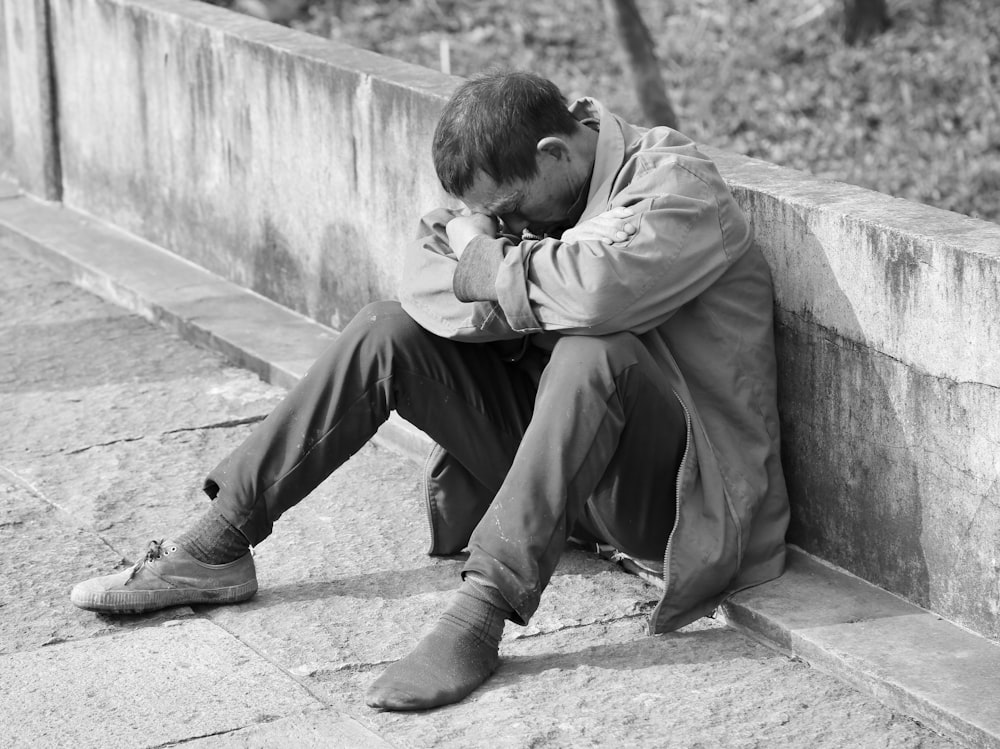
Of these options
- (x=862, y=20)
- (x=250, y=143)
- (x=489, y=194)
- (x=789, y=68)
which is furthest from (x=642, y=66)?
(x=489, y=194)

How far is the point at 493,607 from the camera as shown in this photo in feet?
9.54

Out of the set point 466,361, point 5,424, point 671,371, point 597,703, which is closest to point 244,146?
point 5,424

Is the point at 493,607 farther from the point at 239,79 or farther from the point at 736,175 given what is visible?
the point at 239,79

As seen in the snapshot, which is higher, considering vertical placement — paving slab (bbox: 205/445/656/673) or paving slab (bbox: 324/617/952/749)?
paving slab (bbox: 324/617/952/749)

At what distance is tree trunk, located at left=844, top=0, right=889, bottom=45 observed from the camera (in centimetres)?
873

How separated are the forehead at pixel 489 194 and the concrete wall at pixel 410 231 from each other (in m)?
0.57

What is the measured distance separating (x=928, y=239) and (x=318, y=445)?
4.36 feet

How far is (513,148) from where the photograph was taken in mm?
3031

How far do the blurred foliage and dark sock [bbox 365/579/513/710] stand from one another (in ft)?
15.0

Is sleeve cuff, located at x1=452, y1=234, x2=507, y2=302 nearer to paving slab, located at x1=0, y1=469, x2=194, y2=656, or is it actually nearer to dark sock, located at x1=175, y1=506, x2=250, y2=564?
dark sock, located at x1=175, y1=506, x2=250, y2=564

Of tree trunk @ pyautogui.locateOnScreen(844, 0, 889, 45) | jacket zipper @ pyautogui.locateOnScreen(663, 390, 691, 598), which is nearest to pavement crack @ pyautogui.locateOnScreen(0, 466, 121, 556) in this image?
jacket zipper @ pyautogui.locateOnScreen(663, 390, 691, 598)

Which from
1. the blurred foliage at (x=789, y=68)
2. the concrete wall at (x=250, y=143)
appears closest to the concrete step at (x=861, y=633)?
the concrete wall at (x=250, y=143)

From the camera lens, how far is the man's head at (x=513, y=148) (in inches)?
119

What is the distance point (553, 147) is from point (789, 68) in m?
6.04
